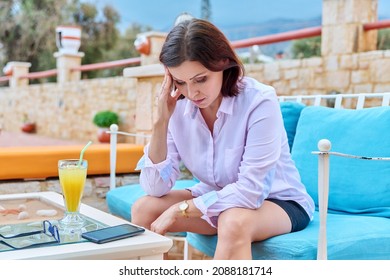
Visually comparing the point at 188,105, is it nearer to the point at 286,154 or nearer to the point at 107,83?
the point at 286,154

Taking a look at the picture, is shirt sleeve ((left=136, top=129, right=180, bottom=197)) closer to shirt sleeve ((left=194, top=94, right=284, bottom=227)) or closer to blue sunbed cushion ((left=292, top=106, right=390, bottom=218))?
shirt sleeve ((left=194, top=94, right=284, bottom=227))

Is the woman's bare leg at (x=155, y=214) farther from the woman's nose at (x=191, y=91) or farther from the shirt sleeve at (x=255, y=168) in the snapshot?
the woman's nose at (x=191, y=91)

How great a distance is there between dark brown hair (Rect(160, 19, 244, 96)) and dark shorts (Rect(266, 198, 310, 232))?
17.3 inches

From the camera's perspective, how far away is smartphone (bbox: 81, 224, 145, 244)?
4.20ft

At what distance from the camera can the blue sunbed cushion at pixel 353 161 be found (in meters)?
1.87

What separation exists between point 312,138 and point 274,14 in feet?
85.0

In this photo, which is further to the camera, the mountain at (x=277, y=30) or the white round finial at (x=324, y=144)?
the mountain at (x=277, y=30)

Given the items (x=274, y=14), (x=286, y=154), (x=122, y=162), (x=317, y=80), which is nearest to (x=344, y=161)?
(x=286, y=154)

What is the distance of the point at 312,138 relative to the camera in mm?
2094

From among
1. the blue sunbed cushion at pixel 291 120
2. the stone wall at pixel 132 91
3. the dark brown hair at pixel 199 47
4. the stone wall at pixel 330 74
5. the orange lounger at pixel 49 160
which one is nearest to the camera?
the dark brown hair at pixel 199 47

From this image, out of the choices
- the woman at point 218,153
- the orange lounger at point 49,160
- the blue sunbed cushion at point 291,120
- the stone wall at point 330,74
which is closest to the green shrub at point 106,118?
the stone wall at point 330,74

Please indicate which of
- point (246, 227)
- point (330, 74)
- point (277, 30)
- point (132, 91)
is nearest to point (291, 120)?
point (246, 227)

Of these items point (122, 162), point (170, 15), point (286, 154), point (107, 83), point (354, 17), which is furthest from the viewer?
point (170, 15)

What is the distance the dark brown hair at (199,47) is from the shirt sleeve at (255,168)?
18 centimetres
